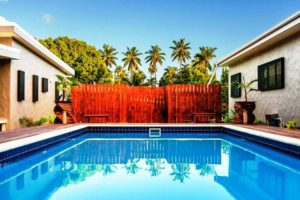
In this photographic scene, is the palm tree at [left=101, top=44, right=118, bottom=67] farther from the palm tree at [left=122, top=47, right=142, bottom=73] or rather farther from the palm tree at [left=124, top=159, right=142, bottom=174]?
the palm tree at [left=124, top=159, right=142, bottom=174]

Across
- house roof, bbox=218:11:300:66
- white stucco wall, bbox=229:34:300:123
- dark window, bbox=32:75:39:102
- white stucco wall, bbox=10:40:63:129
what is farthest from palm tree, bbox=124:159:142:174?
dark window, bbox=32:75:39:102

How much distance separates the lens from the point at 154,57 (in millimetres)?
52844

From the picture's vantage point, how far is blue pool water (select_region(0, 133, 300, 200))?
4297 mm

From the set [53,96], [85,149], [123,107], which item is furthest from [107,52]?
[85,149]

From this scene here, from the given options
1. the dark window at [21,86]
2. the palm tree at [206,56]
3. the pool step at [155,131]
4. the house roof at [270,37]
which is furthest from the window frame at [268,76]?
the palm tree at [206,56]

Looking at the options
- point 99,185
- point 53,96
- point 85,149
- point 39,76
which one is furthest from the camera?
point 53,96

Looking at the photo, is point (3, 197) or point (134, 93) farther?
point (134, 93)

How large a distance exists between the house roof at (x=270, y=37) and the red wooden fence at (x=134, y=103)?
1806 millimetres

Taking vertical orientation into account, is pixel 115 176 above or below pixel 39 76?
below

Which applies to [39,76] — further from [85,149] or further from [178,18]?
[178,18]

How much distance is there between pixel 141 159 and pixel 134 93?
744 cm

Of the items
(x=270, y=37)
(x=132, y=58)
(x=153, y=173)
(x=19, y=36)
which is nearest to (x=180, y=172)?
(x=153, y=173)

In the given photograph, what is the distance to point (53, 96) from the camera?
55.4 feet

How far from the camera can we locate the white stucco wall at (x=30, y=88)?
10633 millimetres
